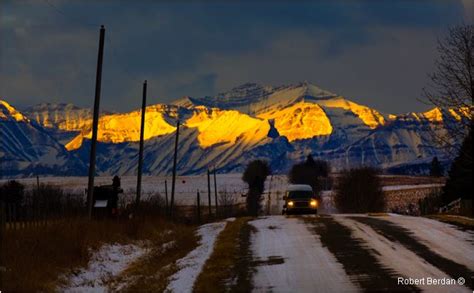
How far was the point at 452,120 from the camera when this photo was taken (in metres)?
34.5

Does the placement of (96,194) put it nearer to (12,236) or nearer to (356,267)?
(12,236)

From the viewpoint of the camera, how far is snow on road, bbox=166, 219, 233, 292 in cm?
1555

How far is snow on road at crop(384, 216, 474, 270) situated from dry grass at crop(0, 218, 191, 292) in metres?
10.3

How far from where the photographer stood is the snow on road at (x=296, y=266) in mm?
15000

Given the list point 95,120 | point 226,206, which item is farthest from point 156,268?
point 226,206

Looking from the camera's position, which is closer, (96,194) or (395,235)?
(395,235)

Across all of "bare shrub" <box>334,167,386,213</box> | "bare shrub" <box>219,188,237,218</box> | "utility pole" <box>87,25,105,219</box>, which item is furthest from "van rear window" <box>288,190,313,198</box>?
"bare shrub" <box>334,167,386,213</box>

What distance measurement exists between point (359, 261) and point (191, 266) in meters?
4.52

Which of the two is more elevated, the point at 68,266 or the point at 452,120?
the point at 452,120

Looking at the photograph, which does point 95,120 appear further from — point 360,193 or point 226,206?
point 360,193

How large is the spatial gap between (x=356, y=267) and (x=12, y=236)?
10437mm

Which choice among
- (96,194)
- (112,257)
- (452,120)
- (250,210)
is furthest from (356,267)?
(250,210)

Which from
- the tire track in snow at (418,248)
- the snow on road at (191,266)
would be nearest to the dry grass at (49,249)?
the snow on road at (191,266)

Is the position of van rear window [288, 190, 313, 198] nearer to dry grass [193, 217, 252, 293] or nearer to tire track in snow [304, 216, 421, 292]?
tire track in snow [304, 216, 421, 292]
